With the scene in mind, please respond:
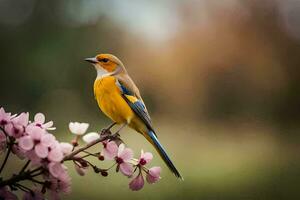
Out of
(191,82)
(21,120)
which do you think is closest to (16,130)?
(21,120)

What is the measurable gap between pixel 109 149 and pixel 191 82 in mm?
4062

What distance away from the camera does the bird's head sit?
59 centimetres

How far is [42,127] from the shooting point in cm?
43

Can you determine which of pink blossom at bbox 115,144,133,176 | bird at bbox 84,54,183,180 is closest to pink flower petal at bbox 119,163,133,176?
pink blossom at bbox 115,144,133,176

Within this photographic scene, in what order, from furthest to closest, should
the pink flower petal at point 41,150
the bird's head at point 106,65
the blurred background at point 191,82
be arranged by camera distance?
the blurred background at point 191,82, the bird's head at point 106,65, the pink flower petal at point 41,150

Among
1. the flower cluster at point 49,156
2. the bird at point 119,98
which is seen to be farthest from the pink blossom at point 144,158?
the bird at point 119,98

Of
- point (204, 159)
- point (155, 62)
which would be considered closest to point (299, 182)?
point (204, 159)

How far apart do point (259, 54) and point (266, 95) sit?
35cm

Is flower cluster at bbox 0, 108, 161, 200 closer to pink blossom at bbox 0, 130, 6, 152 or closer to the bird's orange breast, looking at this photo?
pink blossom at bbox 0, 130, 6, 152

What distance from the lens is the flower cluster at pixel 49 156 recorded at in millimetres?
397

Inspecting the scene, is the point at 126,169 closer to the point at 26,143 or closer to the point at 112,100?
the point at 26,143

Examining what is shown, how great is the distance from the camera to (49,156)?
39 centimetres

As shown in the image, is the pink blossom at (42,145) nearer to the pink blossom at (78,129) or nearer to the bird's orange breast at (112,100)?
the pink blossom at (78,129)

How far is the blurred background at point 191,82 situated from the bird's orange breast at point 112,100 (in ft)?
6.79
